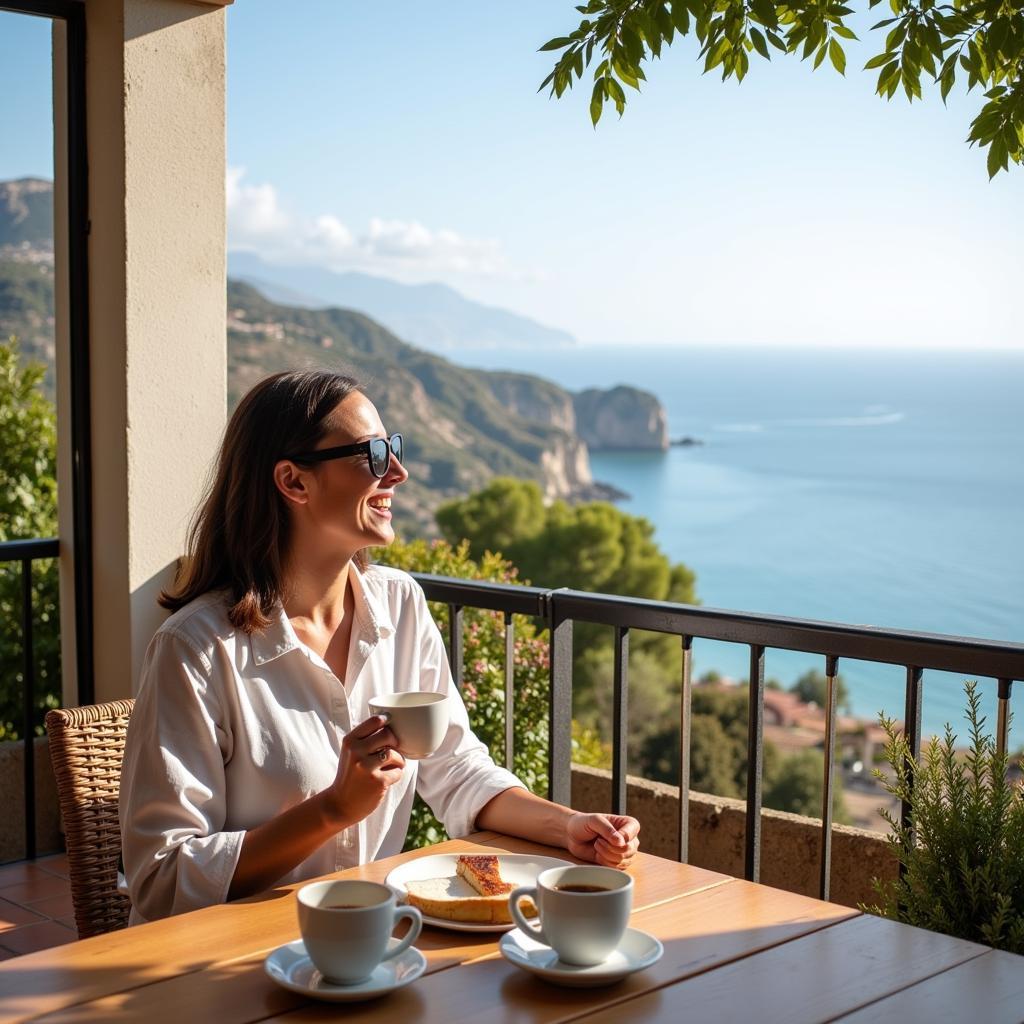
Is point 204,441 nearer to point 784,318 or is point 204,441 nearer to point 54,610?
point 54,610

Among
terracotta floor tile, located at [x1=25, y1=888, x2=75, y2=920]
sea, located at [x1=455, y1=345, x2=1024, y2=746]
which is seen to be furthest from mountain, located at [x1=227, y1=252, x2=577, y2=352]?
terracotta floor tile, located at [x1=25, y1=888, x2=75, y2=920]

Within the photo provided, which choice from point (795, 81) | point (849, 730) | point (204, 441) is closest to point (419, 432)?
point (849, 730)

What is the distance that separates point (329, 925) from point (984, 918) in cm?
114

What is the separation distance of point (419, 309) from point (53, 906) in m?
66.1

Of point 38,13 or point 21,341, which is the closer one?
point 38,13

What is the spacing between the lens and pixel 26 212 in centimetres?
432

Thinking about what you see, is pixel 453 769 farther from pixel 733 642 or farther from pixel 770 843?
pixel 770 843

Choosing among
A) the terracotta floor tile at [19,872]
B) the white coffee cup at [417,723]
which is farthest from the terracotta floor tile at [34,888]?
the white coffee cup at [417,723]

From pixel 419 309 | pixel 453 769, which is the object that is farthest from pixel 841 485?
pixel 453 769

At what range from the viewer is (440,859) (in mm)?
1585

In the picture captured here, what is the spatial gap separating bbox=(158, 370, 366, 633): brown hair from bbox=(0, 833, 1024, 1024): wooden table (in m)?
0.55

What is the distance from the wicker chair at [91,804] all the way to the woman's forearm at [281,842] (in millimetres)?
456

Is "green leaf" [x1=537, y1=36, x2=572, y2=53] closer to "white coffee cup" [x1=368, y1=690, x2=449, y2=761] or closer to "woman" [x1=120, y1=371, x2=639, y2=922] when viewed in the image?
"woman" [x1=120, y1=371, x2=639, y2=922]

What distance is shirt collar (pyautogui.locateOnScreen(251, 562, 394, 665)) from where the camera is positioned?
5.88 feet
